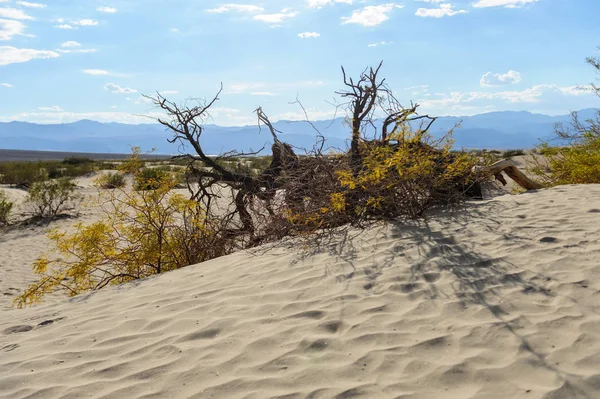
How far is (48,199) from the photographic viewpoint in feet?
46.6

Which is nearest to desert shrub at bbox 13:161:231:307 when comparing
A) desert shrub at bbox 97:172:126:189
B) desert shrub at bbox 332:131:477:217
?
desert shrub at bbox 97:172:126:189

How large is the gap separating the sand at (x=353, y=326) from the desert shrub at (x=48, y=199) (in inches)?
390

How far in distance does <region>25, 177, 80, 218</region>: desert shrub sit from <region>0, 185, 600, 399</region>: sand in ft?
32.5

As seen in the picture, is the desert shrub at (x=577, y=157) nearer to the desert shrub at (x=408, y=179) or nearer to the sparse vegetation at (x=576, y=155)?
the sparse vegetation at (x=576, y=155)

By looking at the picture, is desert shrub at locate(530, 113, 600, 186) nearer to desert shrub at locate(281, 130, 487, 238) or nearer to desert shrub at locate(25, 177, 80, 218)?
desert shrub at locate(281, 130, 487, 238)

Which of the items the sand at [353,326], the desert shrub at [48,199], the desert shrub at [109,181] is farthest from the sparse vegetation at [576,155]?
the desert shrub at [48,199]

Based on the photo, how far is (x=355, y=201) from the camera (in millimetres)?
6484

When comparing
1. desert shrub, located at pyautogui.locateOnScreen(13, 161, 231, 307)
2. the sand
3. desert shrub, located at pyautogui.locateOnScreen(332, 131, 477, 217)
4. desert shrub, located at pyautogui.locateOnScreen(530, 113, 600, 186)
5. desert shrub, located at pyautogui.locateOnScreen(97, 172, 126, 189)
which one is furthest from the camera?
desert shrub, located at pyautogui.locateOnScreen(530, 113, 600, 186)

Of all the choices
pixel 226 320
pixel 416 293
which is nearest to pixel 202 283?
pixel 226 320

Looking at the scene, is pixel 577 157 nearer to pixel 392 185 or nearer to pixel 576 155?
pixel 576 155

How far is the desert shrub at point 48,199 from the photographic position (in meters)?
13.9

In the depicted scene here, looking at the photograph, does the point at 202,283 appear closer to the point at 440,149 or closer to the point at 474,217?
the point at 474,217

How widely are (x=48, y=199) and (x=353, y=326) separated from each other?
13439 mm

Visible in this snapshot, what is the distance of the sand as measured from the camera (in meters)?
2.76
